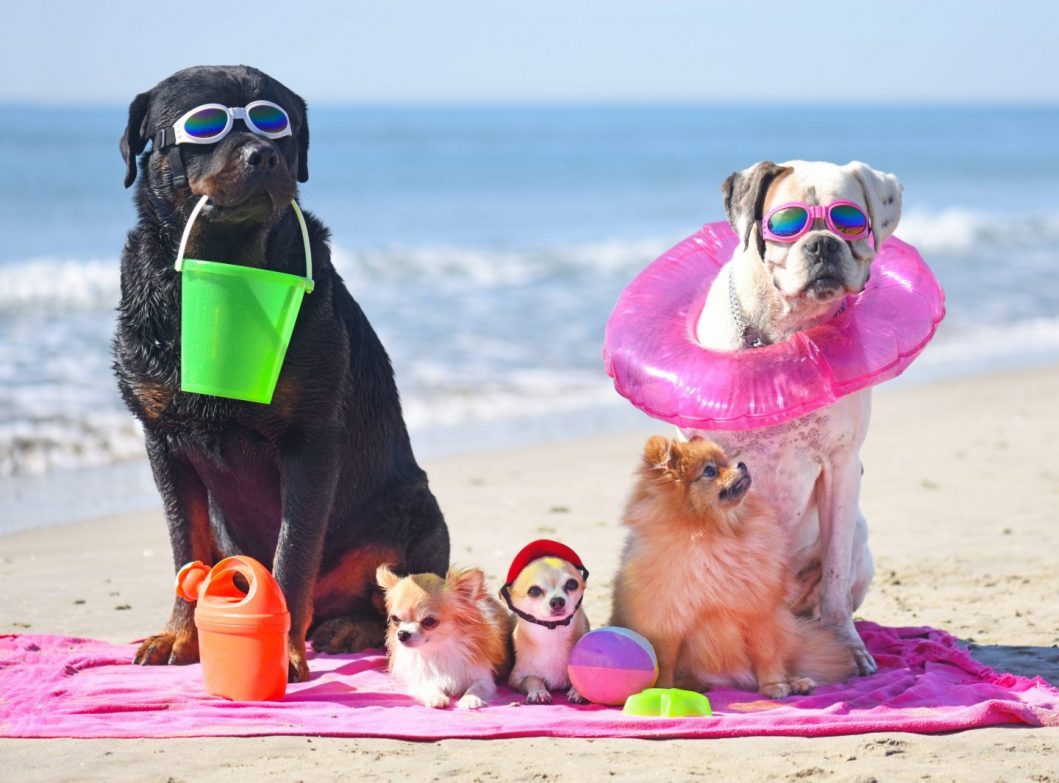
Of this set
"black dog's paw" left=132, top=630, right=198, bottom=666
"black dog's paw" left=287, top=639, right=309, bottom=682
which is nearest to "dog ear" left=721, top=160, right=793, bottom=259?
"black dog's paw" left=287, top=639, right=309, bottom=682

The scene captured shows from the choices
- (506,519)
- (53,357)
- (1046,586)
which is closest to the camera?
(1046,586)

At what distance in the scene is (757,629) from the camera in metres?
5.05

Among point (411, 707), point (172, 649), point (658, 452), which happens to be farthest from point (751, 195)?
point (172, 649)

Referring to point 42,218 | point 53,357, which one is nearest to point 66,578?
point 53,357

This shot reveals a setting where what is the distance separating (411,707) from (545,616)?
1.84 feet

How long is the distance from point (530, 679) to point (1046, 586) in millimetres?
2815

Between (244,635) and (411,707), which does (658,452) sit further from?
(244,635)

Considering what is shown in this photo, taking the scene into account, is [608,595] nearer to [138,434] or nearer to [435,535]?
[435,535]

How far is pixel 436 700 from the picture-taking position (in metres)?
4.93

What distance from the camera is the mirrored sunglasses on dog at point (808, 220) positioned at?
520 centimetres

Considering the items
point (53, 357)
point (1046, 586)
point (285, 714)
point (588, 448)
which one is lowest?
point (285, 714)

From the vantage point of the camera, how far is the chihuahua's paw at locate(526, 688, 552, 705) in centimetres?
497

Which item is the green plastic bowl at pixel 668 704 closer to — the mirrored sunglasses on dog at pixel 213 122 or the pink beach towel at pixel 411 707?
the pink beach towel at pixel 411 707

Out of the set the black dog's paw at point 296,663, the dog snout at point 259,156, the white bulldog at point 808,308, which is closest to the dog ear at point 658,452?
the white bulldog at point 808,308
